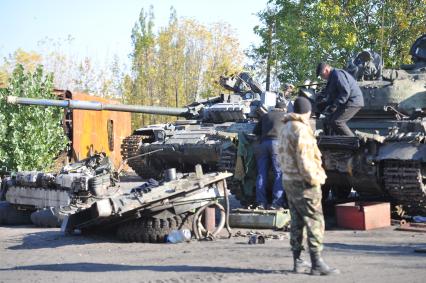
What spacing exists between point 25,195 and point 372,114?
236 inches

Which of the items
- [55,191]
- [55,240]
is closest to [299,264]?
[55,240]

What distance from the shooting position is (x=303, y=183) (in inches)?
260

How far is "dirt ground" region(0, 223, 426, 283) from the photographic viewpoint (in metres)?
6.71

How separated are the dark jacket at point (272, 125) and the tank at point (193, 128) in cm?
260

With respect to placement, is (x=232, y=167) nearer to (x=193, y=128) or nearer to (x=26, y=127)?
(x=193, y=128)

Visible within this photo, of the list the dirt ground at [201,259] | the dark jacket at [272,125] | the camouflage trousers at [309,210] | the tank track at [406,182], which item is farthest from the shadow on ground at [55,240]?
the tank track at [406,182]

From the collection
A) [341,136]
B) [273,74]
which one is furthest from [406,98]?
[273,74]

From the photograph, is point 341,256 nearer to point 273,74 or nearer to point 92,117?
point 92,117

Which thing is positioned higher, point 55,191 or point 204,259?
point 55,191

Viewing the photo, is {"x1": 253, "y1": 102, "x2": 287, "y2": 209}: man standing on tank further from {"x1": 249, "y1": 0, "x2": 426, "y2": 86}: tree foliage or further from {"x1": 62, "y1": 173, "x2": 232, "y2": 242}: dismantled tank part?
{"x1": 249, "y1": 0, "x2": 426, "y2": 86}: tree foliage

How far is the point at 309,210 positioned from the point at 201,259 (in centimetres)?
164

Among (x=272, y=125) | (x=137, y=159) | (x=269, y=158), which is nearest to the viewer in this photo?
(x=272, y=125)

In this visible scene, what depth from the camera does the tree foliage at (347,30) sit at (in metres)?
25.8

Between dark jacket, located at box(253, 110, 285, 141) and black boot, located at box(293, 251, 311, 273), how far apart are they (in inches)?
164
